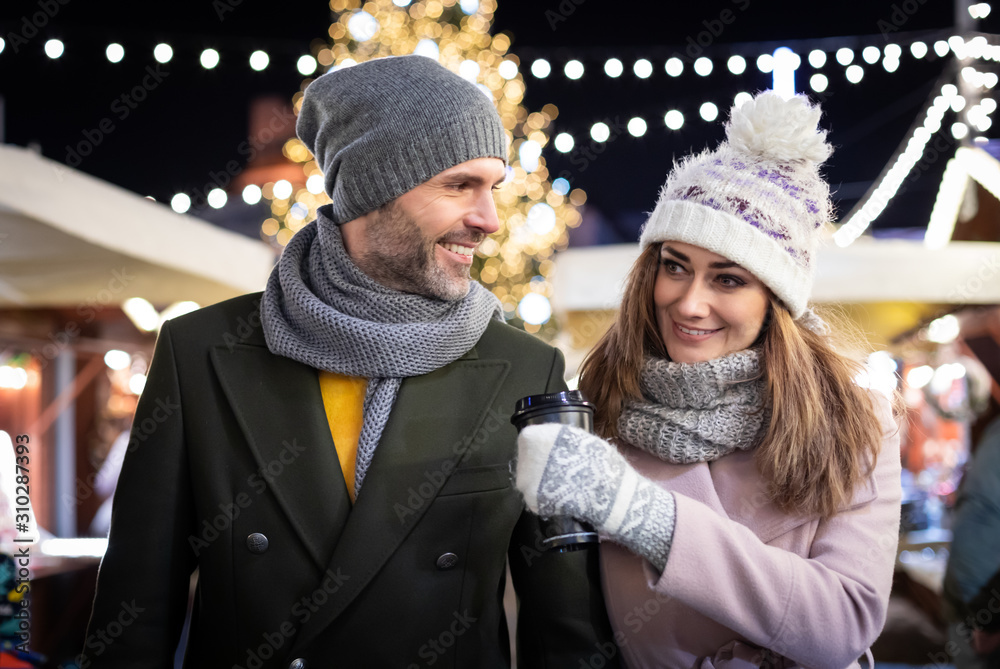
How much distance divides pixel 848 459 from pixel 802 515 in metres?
0.15

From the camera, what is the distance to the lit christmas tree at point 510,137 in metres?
5.77

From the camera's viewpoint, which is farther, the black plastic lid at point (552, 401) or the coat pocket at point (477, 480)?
the coat pocket at point (477, 480)

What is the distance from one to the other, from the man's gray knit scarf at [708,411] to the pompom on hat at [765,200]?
208 mm

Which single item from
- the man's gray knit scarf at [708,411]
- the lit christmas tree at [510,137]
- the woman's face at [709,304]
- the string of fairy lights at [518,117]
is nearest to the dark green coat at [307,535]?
the man's gray knit scarf at [708,411]

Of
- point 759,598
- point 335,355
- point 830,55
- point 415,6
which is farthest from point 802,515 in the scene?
point 415,6

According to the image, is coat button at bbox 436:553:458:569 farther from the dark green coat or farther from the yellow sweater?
the yellow sweater

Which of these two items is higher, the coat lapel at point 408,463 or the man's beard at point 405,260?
the man's beard at point 405,260

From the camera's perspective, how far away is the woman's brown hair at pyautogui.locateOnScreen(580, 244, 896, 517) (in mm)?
1603

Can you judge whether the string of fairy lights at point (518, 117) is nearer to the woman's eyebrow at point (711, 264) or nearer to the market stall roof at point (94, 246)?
the market stall roof at point (94, 246)

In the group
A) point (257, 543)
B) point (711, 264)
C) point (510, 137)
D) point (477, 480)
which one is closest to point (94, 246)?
point (510, 137)

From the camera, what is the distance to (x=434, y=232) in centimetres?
163

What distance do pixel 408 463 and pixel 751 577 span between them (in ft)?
2.25

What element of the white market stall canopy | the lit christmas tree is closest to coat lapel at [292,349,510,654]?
the white market stall canopy

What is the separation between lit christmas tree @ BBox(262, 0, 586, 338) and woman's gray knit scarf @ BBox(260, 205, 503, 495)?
411 cm
